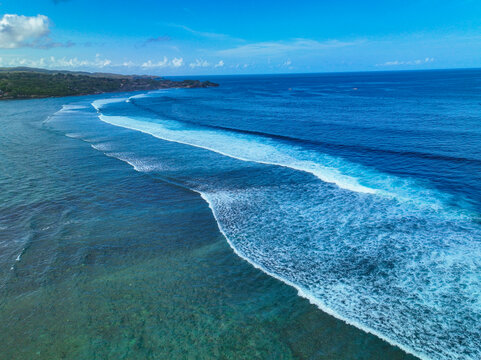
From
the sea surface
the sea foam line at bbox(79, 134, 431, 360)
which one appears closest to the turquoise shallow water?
the sea surface

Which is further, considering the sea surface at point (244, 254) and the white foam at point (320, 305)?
the sea surface at point (244, 254)

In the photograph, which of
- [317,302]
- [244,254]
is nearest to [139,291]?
[244,254]

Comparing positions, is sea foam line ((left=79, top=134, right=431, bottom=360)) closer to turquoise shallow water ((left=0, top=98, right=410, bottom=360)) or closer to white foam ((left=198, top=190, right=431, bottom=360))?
white foam ((left=198, top=190, right=431, bottom=360))

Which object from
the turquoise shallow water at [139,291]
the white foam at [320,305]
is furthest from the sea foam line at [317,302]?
the turquoise shallow water at [139,291]

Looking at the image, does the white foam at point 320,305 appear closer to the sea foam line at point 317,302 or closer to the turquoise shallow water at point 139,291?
the sea foam line at point 317,302

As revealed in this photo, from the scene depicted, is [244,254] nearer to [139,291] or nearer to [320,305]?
[320,305]

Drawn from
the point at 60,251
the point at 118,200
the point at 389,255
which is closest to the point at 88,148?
the point at 118,200
